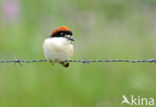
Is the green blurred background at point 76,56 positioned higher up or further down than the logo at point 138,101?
higher up

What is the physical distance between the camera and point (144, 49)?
8.66 metres

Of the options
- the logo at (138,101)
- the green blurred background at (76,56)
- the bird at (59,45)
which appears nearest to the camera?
the bird at (59,45)

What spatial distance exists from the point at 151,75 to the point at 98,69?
681 mm

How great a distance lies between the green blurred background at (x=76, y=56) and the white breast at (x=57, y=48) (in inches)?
49.7

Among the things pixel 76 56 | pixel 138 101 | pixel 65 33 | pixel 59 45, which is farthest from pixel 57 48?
pixel 76 56

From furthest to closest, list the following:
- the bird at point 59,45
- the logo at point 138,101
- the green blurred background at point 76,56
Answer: the green blurred background at point 76,56 → the logo at point 138,101 → the bird at point 59,45

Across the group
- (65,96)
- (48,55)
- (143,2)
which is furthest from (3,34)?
(143,2)

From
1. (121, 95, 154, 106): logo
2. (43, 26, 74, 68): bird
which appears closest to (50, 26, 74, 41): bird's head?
(43, 26, 74, 68): bird

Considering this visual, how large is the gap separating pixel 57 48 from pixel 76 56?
83.3 inches

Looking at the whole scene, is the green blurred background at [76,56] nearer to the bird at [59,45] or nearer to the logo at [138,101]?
the logo at [138,101]

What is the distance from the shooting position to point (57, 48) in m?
6.41

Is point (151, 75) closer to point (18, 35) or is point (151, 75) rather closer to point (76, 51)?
point (76, 51)

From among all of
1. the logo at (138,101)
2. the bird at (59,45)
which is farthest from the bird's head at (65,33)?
the logo at (138,101)

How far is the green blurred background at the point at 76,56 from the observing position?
7730 millimetres
